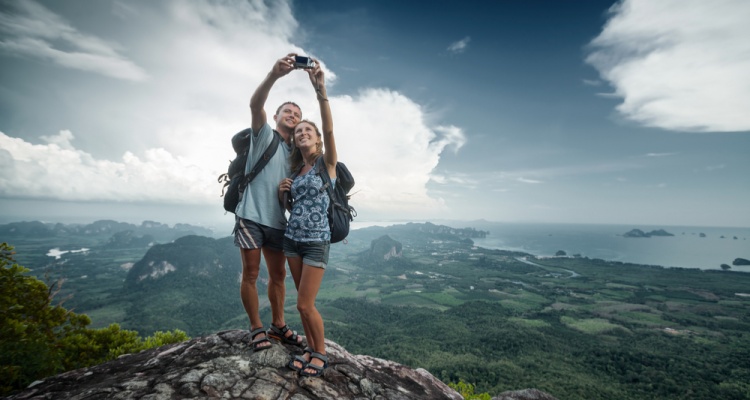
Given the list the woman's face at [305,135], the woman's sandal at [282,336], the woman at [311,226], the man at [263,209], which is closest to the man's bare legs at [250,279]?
the man at [263,209]

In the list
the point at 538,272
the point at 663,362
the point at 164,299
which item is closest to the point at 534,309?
the point at 663,362

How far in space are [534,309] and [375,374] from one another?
116173mm

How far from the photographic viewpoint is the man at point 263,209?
3.71m

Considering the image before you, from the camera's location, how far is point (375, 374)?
4754mm

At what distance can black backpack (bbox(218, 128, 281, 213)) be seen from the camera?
153 inches

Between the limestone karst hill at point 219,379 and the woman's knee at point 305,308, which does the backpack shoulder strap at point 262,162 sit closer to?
the woman's knee at point 305,308

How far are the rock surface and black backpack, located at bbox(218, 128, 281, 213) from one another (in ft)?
6.86

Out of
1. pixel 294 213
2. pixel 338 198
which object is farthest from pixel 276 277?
pixel 338 198

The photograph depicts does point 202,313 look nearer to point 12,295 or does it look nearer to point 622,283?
point 12,295

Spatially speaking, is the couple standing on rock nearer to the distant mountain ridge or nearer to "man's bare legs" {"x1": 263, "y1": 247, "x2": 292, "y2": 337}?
"man's bare legs" {"x1": 263, "y1": 247, "x2": 292, "y2": 337}

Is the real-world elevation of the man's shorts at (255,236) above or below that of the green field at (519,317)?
above

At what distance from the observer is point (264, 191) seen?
3.89 meters

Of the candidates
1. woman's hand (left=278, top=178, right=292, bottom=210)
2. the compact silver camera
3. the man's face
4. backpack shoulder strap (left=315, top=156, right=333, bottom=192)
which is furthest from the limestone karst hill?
the compact silver camera

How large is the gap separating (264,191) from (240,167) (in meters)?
0.48
